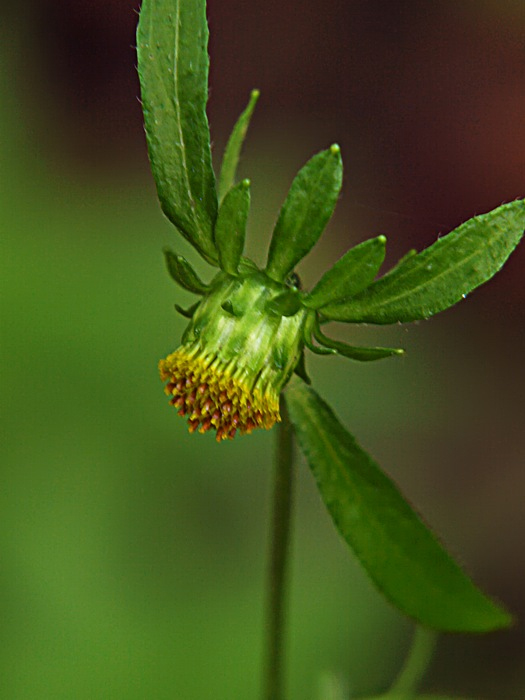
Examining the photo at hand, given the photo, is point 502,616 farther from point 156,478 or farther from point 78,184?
point 78,184

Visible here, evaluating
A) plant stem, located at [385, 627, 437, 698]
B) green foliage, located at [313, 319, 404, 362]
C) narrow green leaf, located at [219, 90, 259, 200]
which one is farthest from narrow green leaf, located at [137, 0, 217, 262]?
plant stem, located at [385, 627, 437, 698]

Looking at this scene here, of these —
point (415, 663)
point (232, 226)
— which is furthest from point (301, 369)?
point (415, 663)

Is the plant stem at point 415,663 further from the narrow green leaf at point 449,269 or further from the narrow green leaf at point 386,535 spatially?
the narrow green leaf at point 449,269

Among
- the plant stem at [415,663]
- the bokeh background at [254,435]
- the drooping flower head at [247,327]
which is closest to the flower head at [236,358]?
the drooping flower head at [247,327]

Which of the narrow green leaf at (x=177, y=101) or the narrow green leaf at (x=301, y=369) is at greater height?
the narrow green leaf at (x=177, y=101)

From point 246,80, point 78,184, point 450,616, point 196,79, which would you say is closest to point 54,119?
point 78,184
